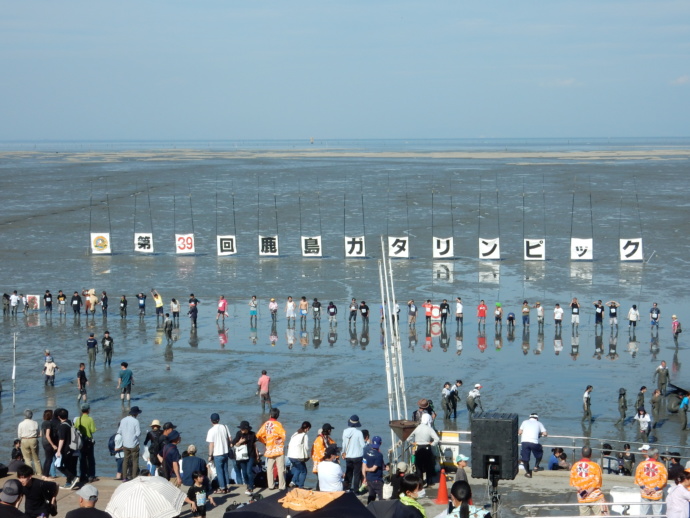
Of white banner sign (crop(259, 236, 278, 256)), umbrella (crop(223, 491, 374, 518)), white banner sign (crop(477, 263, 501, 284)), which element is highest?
umbrella (crop(223, 491, 374, 518))

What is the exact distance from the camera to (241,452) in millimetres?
16719

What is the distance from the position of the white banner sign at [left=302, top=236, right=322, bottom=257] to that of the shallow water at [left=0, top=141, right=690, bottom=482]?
0.91 metres

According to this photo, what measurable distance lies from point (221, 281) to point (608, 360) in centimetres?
2182

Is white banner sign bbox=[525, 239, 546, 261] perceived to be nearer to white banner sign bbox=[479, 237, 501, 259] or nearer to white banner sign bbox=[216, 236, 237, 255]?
white banner sign bbox=[479, 237, 501, 259]

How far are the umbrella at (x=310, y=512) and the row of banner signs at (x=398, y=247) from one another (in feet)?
134

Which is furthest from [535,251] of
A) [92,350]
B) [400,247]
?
[92,350]

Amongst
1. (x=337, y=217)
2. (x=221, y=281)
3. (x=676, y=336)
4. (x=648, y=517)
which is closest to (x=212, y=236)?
(x=337, y=217)

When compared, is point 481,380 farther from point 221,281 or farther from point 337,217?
point 337,217

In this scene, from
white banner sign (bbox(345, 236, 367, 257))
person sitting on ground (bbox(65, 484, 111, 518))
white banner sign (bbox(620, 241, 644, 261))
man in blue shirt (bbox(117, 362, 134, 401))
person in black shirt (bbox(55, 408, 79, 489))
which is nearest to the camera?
person sitting on ground (bbox(65, 484, 111, 518))

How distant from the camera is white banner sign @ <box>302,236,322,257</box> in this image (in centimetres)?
5400

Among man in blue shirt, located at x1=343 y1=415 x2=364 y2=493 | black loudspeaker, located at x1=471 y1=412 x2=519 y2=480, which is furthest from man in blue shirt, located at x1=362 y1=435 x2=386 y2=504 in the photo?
black loudspeaker, located at x1=471 y1=412 x2=519 y2=480

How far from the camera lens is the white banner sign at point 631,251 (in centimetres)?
5150

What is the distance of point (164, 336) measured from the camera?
3559cm

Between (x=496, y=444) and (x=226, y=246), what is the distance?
41.7 m
